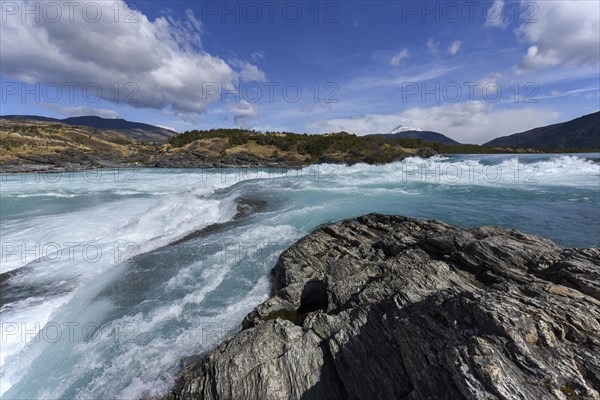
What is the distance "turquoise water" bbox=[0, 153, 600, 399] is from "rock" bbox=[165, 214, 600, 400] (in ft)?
7.63

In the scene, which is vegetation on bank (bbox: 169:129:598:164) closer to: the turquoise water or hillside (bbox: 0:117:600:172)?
hillside (bbox: 0:117:600:172)

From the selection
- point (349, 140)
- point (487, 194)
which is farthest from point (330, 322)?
point (349, 140)

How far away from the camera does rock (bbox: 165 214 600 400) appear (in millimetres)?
4484

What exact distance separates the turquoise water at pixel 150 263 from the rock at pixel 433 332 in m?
2.33

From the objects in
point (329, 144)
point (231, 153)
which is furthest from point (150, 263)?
point (329, 144)

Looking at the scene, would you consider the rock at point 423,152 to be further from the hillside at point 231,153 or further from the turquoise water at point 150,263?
the turquoise water at point 150,263

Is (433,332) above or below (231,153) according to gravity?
below

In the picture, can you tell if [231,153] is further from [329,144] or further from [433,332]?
[433,332]

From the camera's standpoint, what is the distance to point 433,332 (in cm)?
571

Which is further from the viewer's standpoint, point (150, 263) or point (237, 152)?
point (237, 152)

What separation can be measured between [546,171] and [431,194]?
33.6 m

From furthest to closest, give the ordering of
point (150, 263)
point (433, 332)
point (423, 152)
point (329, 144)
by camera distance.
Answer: point (329, 144), point (423, 152), point (150, 263), point (433, 332)

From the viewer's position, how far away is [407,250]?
10.8m

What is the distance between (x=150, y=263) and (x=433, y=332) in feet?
45.8
